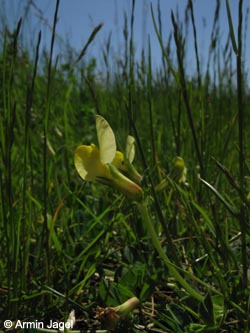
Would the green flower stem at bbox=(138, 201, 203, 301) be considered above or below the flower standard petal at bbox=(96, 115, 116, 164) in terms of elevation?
below

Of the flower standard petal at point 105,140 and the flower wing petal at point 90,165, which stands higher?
the flower standard petal at point 105,140

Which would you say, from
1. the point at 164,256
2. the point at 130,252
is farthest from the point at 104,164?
the point at 130,252

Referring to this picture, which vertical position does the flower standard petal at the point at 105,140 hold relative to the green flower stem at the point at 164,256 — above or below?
above

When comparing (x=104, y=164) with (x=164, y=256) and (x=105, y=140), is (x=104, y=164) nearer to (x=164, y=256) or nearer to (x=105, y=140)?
(x=105, y=140)

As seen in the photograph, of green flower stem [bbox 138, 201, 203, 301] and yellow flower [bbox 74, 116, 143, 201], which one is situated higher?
yellow flower [bbox 74, 116, 143, 201]

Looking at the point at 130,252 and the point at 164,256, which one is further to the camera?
the point at 130,252

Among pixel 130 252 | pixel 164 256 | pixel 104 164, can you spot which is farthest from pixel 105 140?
pixel 130 252

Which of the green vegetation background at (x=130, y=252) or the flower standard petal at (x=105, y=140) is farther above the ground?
the flower standard petal at (x=105, y=140)

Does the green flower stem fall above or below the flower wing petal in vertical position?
below

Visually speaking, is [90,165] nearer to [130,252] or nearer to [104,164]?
[104,164]

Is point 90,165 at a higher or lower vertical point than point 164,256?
higher

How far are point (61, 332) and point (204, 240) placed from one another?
27cm

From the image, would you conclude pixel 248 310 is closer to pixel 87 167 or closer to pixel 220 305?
pixel 220 305

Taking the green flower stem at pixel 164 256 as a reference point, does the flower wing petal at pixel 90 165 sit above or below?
above
